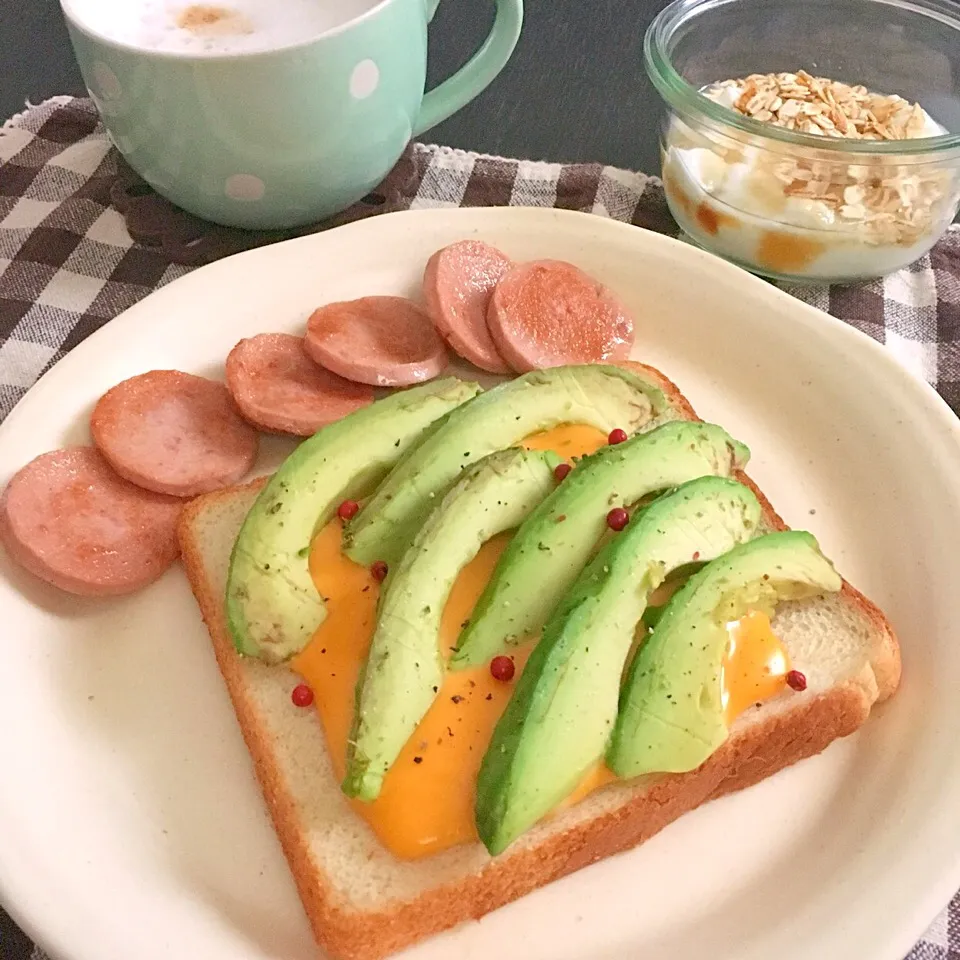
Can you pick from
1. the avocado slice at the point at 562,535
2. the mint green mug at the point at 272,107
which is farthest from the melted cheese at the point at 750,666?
the mint green mug at the point at 272,107

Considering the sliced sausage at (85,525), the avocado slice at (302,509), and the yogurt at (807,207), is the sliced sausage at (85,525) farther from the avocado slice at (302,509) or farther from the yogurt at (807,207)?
the yogurt at (807,207)

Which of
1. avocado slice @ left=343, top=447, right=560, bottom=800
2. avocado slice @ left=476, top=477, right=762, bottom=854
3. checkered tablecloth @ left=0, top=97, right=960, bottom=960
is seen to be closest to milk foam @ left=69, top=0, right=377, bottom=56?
checkered tablecloth @ left=0, top=97, right=960, bottom=960

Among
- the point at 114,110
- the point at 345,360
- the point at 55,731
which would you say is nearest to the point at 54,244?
the point at 114,110

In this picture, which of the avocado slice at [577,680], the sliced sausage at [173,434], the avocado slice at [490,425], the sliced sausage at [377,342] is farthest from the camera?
the sliced sausage at [377,342]

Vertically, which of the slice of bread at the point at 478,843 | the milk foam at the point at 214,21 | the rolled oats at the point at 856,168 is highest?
the milk foam at the point at 214,21

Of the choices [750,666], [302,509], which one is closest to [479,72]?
[302,509]

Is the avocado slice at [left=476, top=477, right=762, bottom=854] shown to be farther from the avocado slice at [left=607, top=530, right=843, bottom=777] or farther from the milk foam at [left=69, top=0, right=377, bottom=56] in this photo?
the milk foam at [left=69, top=0, right=377, bottom=56]

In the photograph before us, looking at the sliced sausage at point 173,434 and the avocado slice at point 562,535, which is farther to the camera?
the sliced sausage at point 173,434

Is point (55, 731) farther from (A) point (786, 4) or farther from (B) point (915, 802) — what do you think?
(A) point (786, 4)
